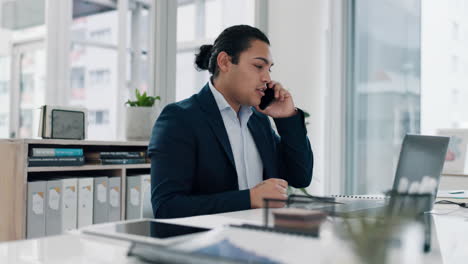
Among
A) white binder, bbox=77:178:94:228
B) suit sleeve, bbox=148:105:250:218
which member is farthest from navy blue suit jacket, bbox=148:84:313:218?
white binder, bbox=77:178:94:228

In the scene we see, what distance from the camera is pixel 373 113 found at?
4.06 m

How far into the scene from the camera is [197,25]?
461cm

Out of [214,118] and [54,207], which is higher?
[214,118]

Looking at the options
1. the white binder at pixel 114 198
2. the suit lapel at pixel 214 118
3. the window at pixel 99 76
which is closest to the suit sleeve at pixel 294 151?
the suit lapel at pixel 214 118

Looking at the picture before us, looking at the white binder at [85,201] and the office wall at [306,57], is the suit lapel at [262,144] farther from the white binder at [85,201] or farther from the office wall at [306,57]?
the office wall at [306,57]

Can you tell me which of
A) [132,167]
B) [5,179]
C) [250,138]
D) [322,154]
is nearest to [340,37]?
[322,154]

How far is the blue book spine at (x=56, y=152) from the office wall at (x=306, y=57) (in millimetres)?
2198

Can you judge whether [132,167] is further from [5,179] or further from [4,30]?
[4,30]

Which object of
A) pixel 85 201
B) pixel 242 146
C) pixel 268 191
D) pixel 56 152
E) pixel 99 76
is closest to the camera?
pixel 268 191

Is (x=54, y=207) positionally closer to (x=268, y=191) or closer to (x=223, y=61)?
(x=223, y=61)

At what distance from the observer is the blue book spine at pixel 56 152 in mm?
2258

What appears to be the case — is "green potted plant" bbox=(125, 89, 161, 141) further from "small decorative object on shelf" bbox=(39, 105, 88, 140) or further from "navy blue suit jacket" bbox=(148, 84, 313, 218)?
"navy blue suit jacket" bbox=(148, 84, 313, 218)

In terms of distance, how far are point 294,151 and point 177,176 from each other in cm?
54

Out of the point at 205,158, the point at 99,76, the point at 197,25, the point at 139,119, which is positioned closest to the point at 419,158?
the point at 205,158
